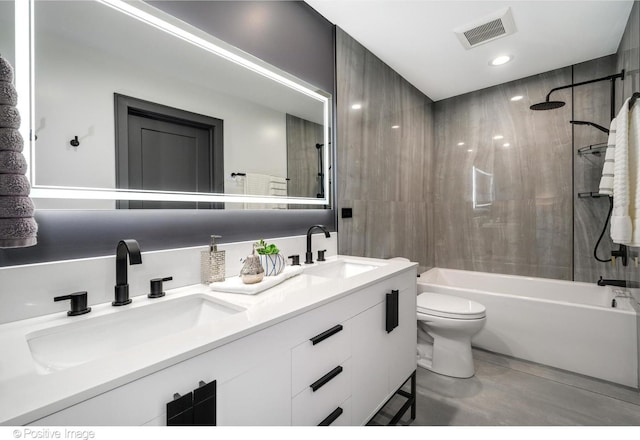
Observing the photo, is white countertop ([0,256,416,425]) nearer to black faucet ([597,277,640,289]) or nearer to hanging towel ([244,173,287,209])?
hanging towel ([244,173,287,209])

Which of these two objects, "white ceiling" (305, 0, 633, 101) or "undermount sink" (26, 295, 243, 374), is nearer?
"undermount sink" (26, 295, 243, 374)

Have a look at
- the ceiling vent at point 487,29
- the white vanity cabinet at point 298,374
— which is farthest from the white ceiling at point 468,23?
the white vanity cabinet at point 298,374

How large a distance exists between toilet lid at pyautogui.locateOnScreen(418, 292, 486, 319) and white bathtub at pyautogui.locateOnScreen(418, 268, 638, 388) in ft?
1.17

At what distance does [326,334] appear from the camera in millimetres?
955

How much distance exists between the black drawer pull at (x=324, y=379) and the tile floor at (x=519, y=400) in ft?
2.63

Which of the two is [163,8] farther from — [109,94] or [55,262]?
[55,262]

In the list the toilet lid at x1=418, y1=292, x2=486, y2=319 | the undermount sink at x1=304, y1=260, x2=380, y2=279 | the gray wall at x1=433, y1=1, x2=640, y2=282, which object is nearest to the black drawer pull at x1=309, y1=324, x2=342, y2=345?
the undermount sink at x1=304, y1=260, x2=380, y2=279

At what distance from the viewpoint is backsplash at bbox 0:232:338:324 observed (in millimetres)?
801

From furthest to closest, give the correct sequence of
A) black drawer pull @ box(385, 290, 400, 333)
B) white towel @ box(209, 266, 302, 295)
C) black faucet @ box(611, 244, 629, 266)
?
black faucet @ box(611, 244, 629, 266), black drawer pull @ box(385, 290, 400, 333), white towel @ box(209, 266, 302, 295)

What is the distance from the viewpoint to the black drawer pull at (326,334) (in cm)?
91

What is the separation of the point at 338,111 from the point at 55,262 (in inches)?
67.1

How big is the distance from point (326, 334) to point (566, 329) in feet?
6.84

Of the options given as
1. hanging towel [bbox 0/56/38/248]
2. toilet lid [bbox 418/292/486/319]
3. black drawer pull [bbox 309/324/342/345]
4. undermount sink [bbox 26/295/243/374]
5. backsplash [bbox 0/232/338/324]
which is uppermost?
hanging towel [bbox 0/56/38/248]

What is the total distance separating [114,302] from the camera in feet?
3.05
